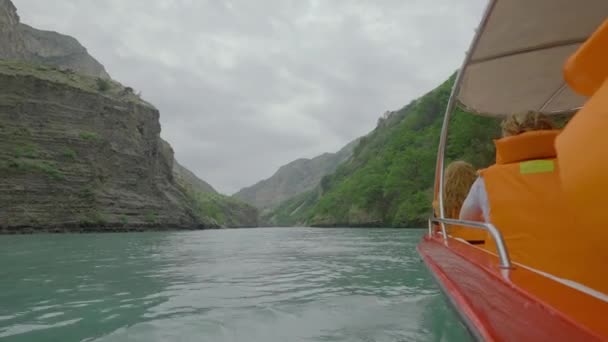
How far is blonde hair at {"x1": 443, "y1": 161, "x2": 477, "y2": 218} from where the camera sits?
4.74 metres

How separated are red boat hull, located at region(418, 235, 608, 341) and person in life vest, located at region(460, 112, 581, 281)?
0.30 meters

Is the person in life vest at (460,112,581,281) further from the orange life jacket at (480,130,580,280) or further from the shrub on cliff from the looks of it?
the shrub on cliff

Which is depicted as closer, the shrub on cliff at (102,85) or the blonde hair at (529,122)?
the blonde hair at (529,122)

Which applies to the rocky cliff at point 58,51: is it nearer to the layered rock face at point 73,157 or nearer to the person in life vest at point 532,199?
the layered rock face at point 73,157

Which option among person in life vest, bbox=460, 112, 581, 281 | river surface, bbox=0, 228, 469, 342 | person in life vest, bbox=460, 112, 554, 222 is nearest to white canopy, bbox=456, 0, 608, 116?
person in life vest, bbox=460, 112, 554, 222

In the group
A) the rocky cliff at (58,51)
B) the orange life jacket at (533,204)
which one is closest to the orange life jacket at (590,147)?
the orange life jacket at (533,204)

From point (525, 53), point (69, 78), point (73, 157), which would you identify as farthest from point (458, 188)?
point (69, 78)

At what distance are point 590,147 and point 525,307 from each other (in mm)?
702

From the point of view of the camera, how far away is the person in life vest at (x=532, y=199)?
7.29 feet

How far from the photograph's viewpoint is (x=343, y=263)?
776 centimetres

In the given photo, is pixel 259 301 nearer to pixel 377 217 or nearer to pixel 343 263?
pixel 343 263

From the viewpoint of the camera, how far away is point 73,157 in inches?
1463

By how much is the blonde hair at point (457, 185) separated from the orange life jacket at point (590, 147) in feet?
11.9

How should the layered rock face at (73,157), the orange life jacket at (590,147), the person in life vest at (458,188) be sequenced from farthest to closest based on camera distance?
1. the layered rock face at (73,157)
2. the person in life vest at (458,188)
3. the orange life jacket at (590,147)
